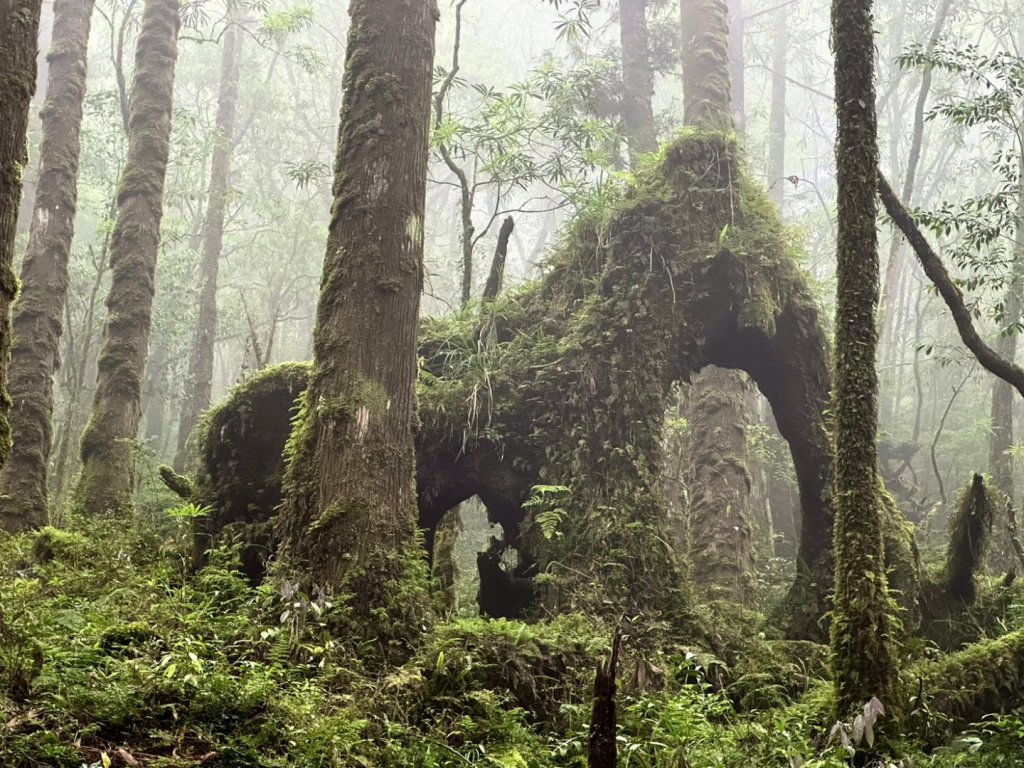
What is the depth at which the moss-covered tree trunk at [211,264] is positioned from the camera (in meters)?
17.4

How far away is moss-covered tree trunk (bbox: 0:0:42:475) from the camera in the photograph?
3400 millimetres

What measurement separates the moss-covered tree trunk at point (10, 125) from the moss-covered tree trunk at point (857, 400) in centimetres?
381

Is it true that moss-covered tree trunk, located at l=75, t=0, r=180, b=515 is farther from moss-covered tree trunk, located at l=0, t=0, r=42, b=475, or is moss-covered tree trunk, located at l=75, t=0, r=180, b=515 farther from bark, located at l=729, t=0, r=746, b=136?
Answer: bark, located at l=729, t=0, r=746, b=136

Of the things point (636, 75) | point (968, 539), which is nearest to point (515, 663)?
point (968, 539)

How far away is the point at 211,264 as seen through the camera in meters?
19.2

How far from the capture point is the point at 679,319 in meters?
8.14

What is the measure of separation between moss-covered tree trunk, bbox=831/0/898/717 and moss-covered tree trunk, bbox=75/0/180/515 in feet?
24.0

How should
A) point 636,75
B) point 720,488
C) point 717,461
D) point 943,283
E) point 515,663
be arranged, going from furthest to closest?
1. point 636,75
2. point 717,461
3. point 720,488
4. point 943,283
5. point 515,663

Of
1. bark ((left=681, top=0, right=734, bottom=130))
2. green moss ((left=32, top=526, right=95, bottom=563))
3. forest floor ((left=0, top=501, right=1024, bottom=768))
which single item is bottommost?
forest floor ((left=0, top=501, right=1024, bottom=768))

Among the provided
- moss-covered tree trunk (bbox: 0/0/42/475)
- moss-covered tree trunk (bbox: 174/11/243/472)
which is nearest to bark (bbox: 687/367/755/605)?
moss-covered tree trunk (bbox: 0/0/42/475)

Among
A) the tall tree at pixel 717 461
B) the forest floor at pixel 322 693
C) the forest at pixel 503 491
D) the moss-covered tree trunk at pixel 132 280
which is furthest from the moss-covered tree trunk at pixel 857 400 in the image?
the moss-covered tree trunk at pixel 132 280

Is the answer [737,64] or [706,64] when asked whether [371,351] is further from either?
[737,64]

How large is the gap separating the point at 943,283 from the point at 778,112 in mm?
22336

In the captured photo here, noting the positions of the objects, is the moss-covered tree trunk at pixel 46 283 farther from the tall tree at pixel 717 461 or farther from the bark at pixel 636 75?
the bark at pixel 636 75
